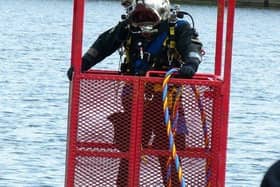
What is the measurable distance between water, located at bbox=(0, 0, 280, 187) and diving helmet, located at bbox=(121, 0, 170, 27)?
14.3 ft

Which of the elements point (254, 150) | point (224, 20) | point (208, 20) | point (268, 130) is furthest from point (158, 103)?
point (208, 20)

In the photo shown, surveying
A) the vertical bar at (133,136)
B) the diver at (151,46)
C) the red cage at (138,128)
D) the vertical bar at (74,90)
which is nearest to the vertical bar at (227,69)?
the red cage at (138,128)

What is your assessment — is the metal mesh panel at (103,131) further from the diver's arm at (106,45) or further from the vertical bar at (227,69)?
the vertical bar at (227,69)

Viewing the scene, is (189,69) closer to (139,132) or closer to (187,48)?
(187,48)

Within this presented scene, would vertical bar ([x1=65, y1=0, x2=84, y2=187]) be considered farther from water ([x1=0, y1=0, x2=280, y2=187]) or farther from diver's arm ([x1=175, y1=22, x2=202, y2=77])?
water ([x1=0, y1=0, x2=280, y2=187])

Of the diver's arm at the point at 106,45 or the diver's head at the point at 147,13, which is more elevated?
the diver's head at the point at 147,13

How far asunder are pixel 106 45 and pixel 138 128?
59 centimetres

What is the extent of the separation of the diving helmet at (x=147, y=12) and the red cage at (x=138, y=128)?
32 cm

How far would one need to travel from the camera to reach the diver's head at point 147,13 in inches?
344

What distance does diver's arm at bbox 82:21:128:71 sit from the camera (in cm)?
890

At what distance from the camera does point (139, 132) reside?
28.6 feet

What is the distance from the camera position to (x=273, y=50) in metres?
40.1

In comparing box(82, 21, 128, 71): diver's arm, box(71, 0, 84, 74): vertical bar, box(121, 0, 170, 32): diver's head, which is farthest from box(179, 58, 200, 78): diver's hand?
box(71, 0, 84, 74): vertical bar

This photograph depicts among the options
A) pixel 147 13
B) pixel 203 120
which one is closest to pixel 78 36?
pixel 147 13
